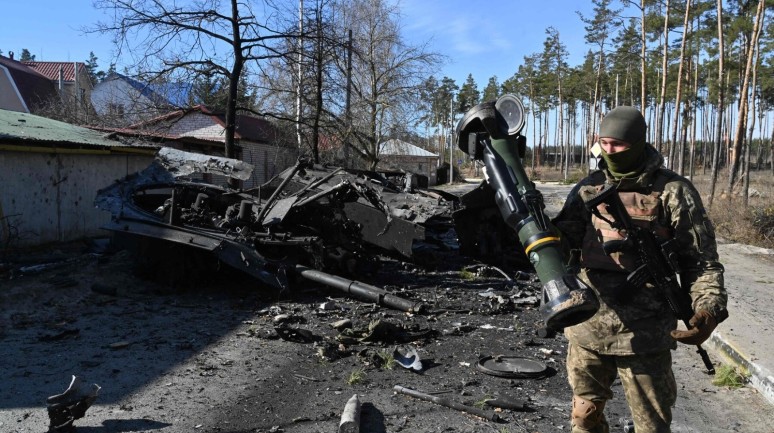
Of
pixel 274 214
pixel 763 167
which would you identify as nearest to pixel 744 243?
pixel 274 214

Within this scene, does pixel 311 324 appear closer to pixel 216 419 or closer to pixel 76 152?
pixel 216 419

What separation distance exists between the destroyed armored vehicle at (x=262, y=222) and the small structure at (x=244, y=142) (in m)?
7.31

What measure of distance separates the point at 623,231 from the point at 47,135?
12.8 m

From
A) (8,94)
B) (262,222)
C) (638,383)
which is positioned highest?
(8,94)

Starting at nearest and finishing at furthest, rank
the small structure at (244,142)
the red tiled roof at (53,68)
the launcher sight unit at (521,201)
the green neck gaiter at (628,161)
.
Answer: the launcher sight unit at (521,201) < the green neck gaiter at (628,161) < the small structure at (244,142) < the red tiled roof at (53,68)

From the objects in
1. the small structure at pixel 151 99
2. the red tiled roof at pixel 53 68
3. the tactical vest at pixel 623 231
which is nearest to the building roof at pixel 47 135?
the small structure at pixel 151 99

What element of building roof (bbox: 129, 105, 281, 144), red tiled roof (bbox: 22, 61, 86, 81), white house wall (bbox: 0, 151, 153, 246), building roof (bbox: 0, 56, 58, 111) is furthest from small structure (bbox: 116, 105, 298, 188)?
red tiled roof (bbox: 22, 61, 86, 81)

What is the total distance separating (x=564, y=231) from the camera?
111 inches

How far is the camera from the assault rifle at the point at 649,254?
262 cm

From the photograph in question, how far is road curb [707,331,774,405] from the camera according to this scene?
15.6ft

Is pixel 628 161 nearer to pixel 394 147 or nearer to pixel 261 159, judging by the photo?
pixel 261 159

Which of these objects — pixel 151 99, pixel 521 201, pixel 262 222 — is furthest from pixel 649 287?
pixel 151 99

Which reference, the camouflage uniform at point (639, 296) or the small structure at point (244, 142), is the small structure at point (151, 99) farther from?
the camouflage uniform at point (639, 296)

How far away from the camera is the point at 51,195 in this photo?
12.2 meters
